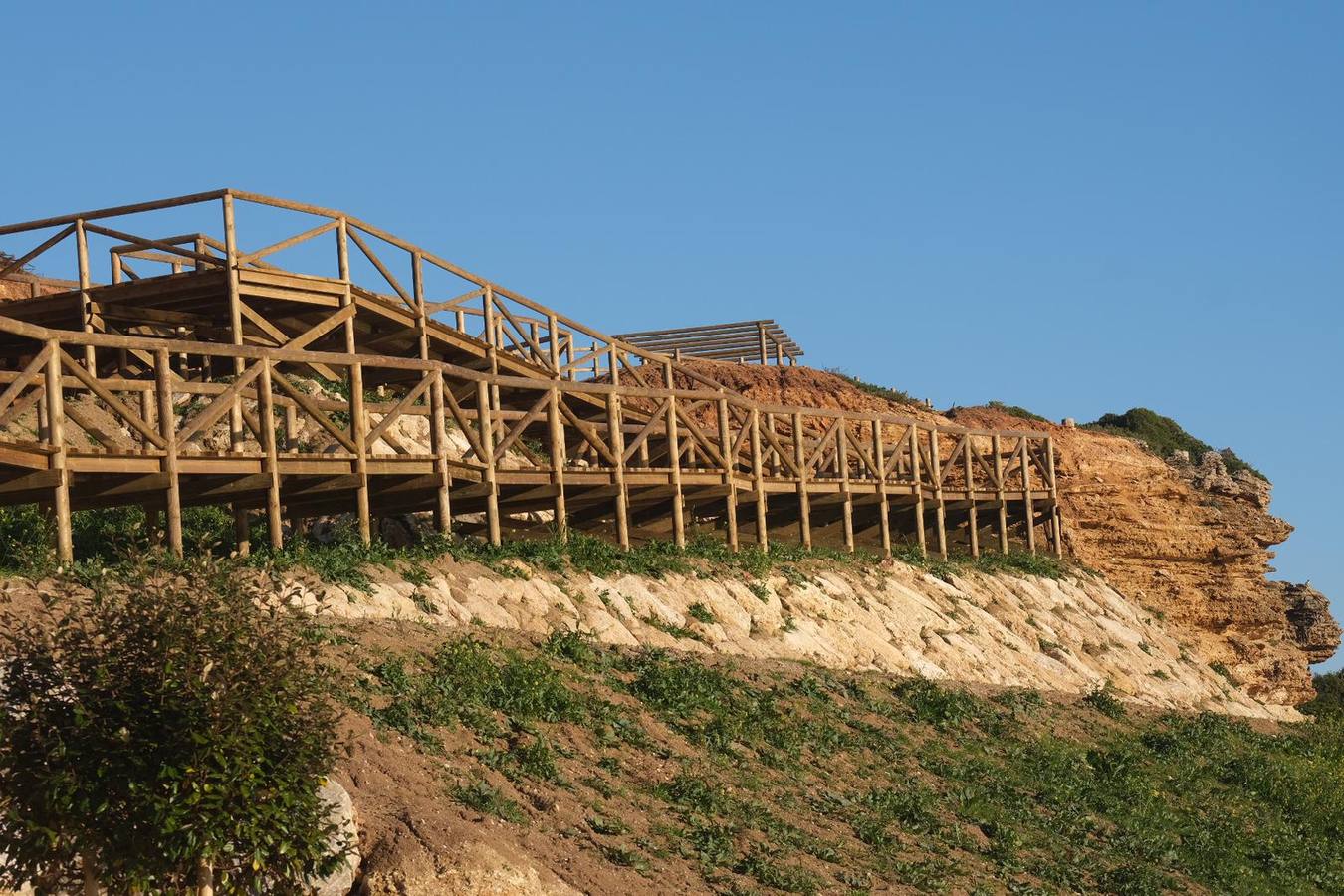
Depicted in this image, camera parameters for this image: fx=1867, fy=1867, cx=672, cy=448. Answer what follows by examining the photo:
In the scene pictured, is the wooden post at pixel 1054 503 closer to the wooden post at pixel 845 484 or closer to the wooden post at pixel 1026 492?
the wooden post at pixel 1026 492

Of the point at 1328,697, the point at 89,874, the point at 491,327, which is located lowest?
the point at 1328,697

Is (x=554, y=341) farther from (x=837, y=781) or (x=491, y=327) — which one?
(x=837, y=781)

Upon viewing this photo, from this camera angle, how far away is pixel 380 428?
70.4 feet

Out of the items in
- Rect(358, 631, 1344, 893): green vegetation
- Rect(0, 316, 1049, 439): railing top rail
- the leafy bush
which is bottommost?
Rect(358, 631, 1344, 893): green vegetation

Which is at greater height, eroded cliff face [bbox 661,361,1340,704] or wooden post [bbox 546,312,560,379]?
wooden post [bbox 546,312,560,379]

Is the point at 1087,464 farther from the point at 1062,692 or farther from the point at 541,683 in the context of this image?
the point at 541,683

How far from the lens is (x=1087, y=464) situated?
4116cm

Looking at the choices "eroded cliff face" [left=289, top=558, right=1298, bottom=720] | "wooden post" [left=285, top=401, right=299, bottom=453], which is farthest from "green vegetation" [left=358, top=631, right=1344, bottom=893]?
"wooden post" [left=285, top=401, right=299, bottom=453]

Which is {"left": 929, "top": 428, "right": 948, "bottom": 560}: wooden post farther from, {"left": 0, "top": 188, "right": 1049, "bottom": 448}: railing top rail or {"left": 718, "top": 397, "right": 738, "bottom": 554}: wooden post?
{"left": 718, "top": 397, "right": 738, "bottom": 554}: wooden post

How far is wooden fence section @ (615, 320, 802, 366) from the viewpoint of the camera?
4531 centimetres

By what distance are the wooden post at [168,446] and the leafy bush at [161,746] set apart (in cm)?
725

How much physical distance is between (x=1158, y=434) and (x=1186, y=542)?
694 cm

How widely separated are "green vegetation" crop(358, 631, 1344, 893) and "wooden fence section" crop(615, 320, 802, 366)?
19.5 meters

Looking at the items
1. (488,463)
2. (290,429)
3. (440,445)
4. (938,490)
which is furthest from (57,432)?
(938,490)
